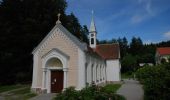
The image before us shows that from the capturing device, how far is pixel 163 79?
10.6m

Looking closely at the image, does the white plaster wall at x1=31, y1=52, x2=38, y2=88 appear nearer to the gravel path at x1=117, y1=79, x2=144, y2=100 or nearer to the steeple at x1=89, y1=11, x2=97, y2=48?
the gravel path at x1=117, y1=79, x2=144, y2=100

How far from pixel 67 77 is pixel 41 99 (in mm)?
4649

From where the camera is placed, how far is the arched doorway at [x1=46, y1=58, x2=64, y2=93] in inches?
878

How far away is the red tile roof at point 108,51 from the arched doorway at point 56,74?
625 inches

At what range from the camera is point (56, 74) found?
2261 centimetres

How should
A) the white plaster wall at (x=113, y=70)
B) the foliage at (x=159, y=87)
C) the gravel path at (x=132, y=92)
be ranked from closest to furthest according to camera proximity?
the foliage at (x=159, y=87)
the gravel path at (x=132, y=92)
the white plaster wall at (x=113, y=70)

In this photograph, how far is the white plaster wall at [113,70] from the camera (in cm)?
3766

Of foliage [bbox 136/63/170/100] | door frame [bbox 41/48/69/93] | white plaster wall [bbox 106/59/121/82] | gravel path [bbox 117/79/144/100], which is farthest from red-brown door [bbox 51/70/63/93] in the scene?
white plaster wall [bbox 106/59/121/82]

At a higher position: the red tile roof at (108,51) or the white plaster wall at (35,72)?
the red tile roof at (108,51)

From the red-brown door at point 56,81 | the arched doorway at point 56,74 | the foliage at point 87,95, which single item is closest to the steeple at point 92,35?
the arched doorway at point 56,74

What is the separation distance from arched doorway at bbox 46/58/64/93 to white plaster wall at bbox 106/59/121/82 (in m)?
16.6

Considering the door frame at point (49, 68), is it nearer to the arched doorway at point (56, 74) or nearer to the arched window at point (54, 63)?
the arched doorway at point (56, 74)

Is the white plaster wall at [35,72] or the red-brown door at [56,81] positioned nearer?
the red-brown door at [56,81]

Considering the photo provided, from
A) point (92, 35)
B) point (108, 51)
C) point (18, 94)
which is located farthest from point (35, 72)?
point (108, 51)
